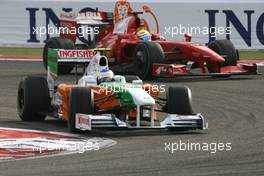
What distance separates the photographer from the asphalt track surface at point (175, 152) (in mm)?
8625

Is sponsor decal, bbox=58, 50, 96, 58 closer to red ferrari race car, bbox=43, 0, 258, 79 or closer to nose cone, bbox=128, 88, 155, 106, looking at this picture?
nose cone, bbox=128, 88, 155, 106

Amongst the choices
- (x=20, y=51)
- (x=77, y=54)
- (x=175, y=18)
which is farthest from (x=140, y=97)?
(x=20, y=51)

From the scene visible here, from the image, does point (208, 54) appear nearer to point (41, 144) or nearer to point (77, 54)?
point (77, 54)

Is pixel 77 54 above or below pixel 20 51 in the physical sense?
above

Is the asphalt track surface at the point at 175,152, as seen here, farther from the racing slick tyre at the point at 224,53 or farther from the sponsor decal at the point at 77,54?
the racing slick tyre at the point at 224,53

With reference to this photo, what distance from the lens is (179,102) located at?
38.7ft

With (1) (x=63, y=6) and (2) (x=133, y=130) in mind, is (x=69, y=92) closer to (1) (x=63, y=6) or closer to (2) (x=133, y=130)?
(2) (x=133, y=130)

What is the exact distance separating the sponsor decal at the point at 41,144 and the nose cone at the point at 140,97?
0.76m

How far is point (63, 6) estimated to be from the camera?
2930cm

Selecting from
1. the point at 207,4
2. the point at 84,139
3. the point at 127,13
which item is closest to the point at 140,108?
the point at 84,139

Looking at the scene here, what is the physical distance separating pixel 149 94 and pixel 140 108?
325 mm

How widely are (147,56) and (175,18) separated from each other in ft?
32.2

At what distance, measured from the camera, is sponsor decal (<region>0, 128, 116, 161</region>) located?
9734 mm

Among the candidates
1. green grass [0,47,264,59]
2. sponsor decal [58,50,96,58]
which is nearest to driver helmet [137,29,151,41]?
sponsor decal [58,50,96,58]
